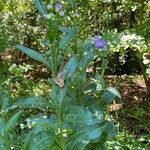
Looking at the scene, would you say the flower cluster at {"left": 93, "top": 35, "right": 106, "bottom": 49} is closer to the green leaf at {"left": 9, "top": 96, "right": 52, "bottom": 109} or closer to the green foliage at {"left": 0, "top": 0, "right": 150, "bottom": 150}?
the green foliage at {"left": 0, "top": 0, "right": 150, "bottom": 150}

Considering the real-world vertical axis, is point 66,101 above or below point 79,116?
above

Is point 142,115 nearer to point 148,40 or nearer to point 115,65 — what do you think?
point 148,40

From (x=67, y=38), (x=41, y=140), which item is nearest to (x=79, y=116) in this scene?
(x=41, y=140)

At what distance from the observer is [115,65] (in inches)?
358

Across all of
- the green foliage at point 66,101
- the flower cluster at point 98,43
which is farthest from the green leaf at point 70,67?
the flower cluster at point 98,43

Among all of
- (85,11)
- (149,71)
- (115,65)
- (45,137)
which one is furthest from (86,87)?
(115,65)

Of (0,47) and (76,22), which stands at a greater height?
(0,47)

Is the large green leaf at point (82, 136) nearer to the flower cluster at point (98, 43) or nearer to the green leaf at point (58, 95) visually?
the green leaf at point (58, 95)

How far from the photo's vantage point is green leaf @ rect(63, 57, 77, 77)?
7.18ft

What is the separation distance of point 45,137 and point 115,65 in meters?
7.01

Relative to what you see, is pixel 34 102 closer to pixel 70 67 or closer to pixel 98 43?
pixel 70 67

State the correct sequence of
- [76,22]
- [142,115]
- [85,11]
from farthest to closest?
[85,11] < [142,115] < [76,22]

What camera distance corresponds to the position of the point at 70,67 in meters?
2.24

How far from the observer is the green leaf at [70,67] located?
7.18ft
